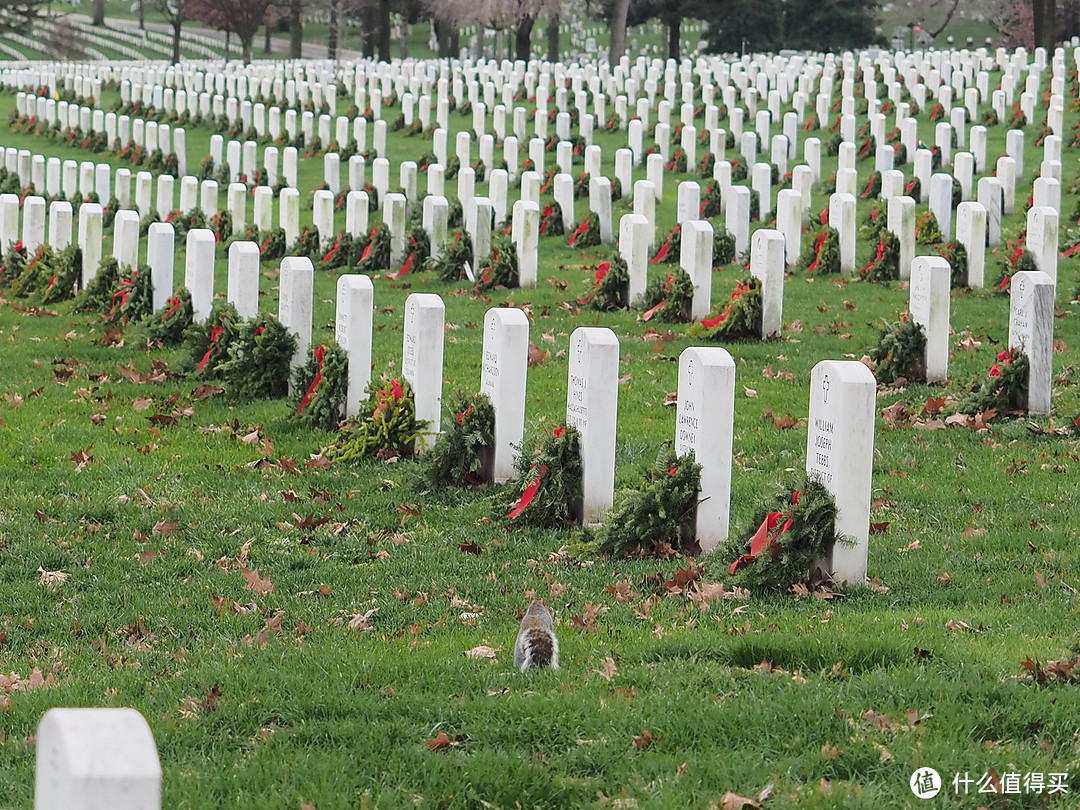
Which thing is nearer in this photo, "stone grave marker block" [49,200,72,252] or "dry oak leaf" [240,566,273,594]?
"dry oak leaf" [240,566,273,594]

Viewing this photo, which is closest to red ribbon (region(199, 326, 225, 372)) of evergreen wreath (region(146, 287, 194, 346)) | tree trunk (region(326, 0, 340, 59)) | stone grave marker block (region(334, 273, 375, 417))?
evergreen wreath (region(146, 287, 194, 346))

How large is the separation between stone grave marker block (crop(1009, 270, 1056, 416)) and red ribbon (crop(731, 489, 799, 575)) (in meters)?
3.41

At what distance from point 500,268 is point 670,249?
6.17 feet

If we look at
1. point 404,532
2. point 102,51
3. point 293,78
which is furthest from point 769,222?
point 102,51

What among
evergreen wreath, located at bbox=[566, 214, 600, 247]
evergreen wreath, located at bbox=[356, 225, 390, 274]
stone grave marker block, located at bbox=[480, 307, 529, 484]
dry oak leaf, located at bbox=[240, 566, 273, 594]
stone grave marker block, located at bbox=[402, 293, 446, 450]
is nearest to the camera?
dry oak leaf, located at bbox=[240, 566, 273, 594]

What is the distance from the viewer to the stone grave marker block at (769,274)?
476 inches

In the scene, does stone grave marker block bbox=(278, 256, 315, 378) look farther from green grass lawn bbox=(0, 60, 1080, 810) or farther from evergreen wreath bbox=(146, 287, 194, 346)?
evergreen wreath bbox=(146, 287, 194, 346)

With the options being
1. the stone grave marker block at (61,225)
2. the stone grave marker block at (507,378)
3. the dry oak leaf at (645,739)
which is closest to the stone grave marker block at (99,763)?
the dry oak leaf at (645,739)

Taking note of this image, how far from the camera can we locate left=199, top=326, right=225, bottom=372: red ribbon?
37.4ft

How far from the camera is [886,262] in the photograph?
49.2 feet

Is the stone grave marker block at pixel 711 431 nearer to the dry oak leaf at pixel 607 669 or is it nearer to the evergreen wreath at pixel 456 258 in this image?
the dry oak leaf at pixel 607 669

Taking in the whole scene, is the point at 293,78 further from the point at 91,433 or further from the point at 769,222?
the point at 91,433

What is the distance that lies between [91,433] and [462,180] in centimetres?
941

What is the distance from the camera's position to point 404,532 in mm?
7562
